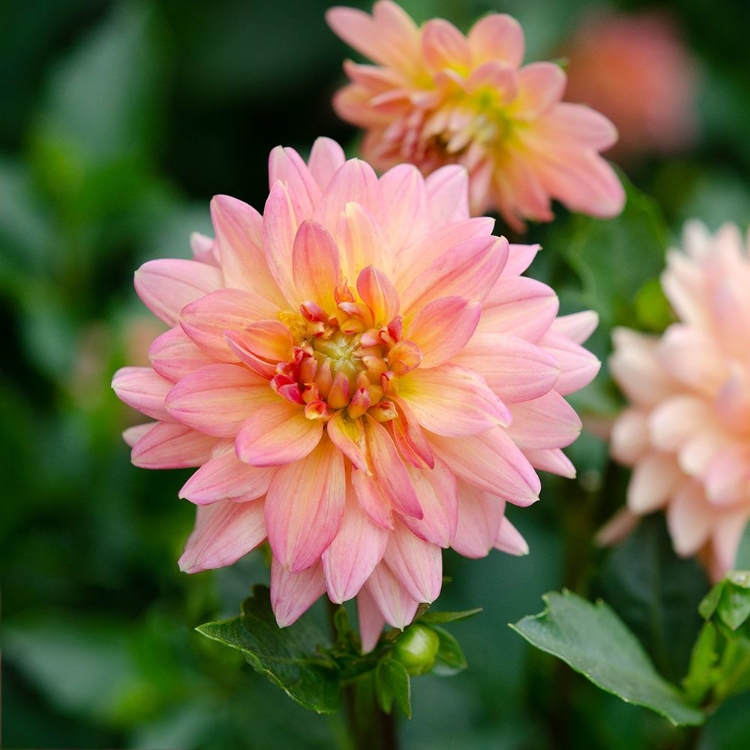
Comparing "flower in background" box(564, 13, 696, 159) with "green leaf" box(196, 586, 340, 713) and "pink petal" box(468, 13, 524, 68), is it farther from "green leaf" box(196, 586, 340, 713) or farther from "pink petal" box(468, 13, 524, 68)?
"green leaf" box(196, 586, 340, 713)

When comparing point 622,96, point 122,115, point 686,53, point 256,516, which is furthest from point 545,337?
point 686,53

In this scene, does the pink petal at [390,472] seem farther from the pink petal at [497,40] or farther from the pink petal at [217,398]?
the pink petal at [497,40]

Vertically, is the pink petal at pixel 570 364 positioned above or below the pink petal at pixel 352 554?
above

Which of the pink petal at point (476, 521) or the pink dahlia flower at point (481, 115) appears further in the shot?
the pink dahlia flower at point (481, 115)

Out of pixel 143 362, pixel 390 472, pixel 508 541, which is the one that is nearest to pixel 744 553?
pixel 508 541

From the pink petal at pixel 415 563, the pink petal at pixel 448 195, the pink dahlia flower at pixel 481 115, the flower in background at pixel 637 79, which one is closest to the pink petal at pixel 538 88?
the pink dahlia flower at pixel 481 115

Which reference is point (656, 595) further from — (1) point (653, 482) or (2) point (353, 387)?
(2) point (353, 387)

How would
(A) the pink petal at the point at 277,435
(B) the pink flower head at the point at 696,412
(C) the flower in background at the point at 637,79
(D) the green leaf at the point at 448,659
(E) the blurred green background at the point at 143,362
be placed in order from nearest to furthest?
(A) the pink petal at the point at 277,435 < (D) the green leaf at the point at 448,659 < (B) the pink flower head at the point at 696,412 < (E) the blurred green background at the point at 143,362 < (C) the flower in background at the point at 637,79
